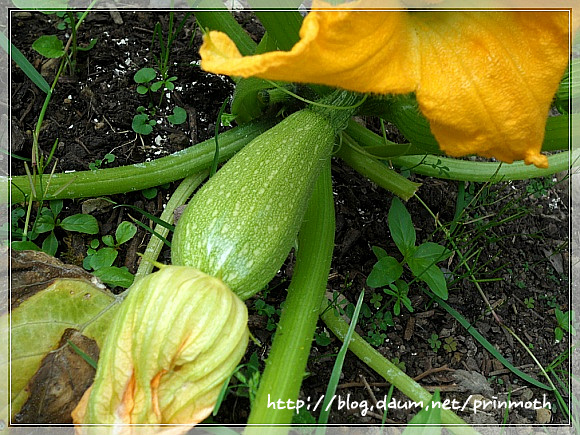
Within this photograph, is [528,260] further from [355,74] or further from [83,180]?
[83,180]

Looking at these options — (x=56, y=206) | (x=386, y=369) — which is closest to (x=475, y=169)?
(x=386, y=369)

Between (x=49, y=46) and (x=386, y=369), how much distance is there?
1.41 metres

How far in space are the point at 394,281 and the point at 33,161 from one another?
112 cm

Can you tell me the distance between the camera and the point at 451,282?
71.8 inches

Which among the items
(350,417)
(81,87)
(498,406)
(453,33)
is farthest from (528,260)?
(81,87)

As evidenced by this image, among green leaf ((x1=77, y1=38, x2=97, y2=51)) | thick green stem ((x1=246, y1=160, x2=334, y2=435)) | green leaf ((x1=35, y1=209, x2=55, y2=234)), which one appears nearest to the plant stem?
green leaf ((x1=35, y1=209, x2=55, y2=234))

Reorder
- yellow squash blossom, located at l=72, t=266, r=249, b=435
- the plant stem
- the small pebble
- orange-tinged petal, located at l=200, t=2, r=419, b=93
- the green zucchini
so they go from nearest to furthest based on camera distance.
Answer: orange-tinged petal, located at l=200, t=2, r=419, b=93 < yellow squash blossom, located at l=72, t=266, r=249, b=435 < the green zucchini < the plant stem < the small pebble

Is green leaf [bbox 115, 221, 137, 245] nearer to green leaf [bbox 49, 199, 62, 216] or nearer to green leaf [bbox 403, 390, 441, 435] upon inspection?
green leaf [bbox 49, 199, 62, 216]

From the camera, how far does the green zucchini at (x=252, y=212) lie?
124 cm

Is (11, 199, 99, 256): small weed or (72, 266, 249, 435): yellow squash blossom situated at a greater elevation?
(72, 266, 249, 435): yellow squash blossom

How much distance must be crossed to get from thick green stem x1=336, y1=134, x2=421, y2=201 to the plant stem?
0.43 m

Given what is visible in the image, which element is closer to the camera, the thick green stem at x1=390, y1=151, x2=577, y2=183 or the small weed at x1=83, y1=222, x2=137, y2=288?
the small weed at x1=83, y1=222, x2=137, y2=288

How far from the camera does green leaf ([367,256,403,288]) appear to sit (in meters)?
1.68

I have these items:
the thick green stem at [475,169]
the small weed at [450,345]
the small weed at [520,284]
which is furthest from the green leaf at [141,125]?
the small weed at [520,284]
